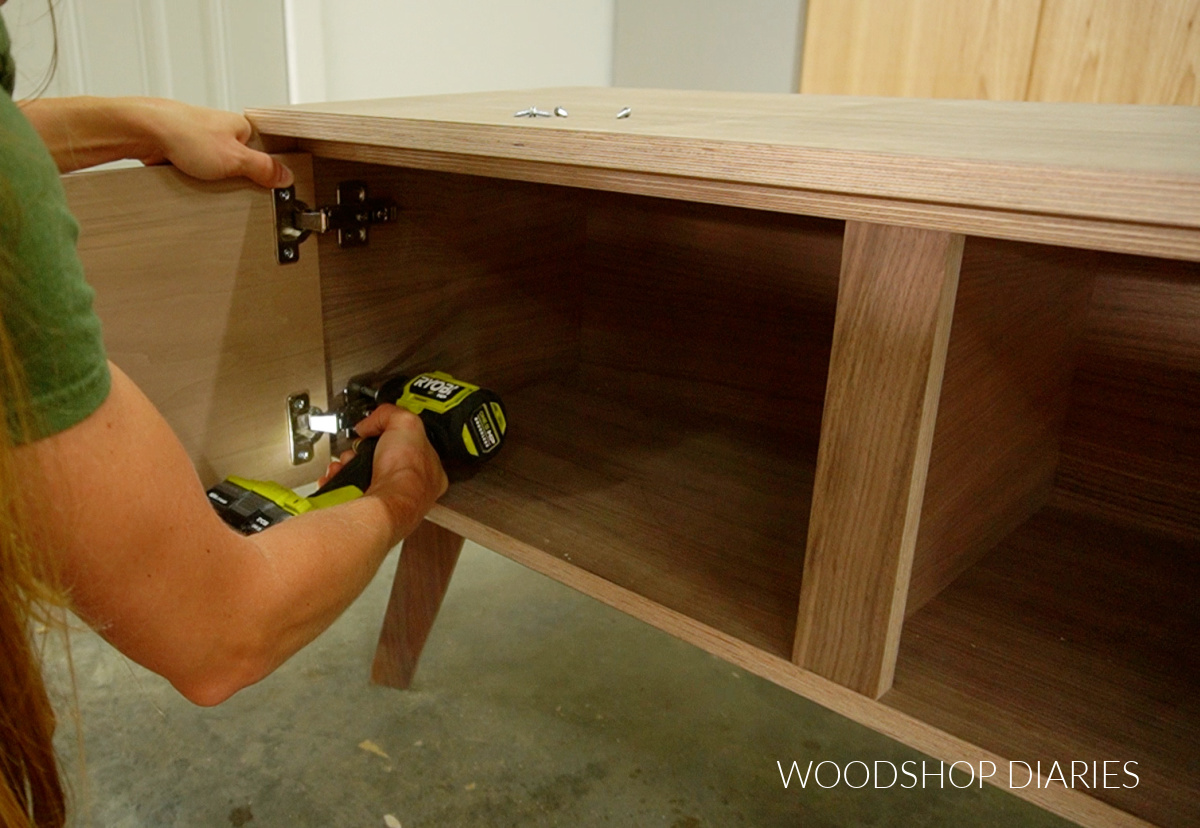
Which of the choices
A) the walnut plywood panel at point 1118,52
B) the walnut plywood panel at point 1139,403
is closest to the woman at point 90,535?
the walnut plywood panel at point 1139,403

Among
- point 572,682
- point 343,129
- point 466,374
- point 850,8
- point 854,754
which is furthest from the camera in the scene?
point 850,8

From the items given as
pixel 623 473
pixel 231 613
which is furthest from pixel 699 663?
pixel 231 613

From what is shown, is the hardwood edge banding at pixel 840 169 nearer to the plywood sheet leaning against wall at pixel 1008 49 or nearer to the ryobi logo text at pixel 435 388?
the ryobi logo text at pixel 435 388

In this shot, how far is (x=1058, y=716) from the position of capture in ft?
1.89

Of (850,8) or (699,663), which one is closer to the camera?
(699,663)

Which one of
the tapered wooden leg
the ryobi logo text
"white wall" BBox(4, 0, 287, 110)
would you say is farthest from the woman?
"white wall" BBox(4, 0, 287, 110)

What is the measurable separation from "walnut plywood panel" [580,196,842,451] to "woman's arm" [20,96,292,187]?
52cm

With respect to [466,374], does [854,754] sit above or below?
below

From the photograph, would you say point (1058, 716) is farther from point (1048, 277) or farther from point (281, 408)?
point (281, 408)

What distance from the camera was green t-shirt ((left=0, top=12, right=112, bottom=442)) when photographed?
0.39 m

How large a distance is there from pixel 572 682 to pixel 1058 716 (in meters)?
0.82

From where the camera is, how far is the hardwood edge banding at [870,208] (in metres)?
0.40

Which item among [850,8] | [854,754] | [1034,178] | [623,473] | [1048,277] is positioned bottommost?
[854,754]

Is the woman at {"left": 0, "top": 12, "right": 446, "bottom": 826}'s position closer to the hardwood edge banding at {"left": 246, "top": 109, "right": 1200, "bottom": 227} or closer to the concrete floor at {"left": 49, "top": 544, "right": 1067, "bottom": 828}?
the hardwood edge banding at {"left": 246, "top": 109, "right": 1200, "bottom": 227}
